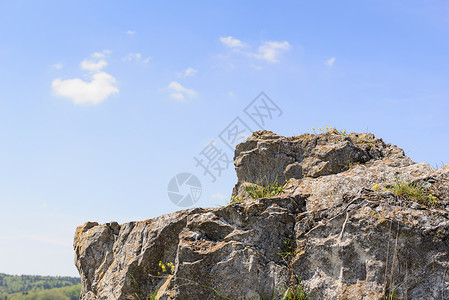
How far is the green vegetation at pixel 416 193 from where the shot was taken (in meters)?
8.25

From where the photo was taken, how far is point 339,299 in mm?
7340

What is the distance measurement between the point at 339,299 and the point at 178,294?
10.3 ft

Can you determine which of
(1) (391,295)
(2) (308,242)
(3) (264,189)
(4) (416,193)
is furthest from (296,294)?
(3) (264,189)

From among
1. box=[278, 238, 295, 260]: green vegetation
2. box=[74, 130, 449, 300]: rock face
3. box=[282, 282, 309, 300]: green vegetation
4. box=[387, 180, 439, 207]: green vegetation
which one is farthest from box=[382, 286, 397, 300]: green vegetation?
box=[387, 180, 439, 207]: green vegetation

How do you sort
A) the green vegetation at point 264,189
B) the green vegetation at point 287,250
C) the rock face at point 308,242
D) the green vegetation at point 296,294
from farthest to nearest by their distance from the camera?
the green vegetation at point 264,189 → the green vegetation at point 287,250 → the green vegetation at point 296,294 → the rock face at point 308,242

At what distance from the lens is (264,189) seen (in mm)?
10680

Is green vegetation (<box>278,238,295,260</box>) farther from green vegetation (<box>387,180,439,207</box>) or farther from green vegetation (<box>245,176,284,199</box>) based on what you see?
green vegetation (<box>387,180,439,207</box>)

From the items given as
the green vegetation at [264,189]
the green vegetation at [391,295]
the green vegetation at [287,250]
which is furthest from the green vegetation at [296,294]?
the green vegetation at [264,189]

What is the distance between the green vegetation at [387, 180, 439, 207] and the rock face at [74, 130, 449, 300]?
0.03 metres

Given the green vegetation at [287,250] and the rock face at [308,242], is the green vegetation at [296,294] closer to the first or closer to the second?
the rock face at [308,242]

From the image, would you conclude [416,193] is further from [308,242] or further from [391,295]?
[308,242]

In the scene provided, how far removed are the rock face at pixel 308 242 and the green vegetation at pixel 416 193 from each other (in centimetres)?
3

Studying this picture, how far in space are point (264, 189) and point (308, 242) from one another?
2853mm

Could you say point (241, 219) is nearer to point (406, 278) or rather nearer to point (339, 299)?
point (339, 299)
